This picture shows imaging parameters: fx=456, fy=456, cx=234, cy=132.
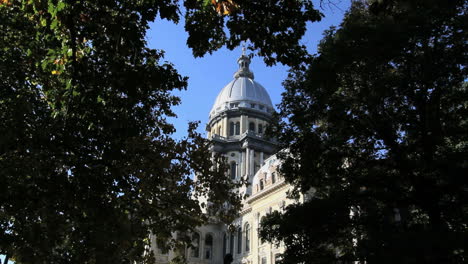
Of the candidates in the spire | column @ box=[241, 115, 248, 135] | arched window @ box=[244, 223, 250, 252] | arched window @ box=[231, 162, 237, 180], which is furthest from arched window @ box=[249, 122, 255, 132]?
arched window @ box=[244, 223, 250, 252]

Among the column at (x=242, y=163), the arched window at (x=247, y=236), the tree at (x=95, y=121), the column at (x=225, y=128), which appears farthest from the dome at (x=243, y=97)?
the tree at (x=95, y=121)

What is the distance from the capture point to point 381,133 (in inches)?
663

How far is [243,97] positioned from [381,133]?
6045cm

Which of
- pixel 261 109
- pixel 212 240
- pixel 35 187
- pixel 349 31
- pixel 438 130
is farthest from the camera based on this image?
pixel 261 109

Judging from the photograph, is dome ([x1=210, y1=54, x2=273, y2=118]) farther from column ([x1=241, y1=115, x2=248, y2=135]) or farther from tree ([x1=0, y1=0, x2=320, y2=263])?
tree ([x1=0, y1=0, x2=320, y2=263])

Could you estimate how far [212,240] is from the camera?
59031 mm

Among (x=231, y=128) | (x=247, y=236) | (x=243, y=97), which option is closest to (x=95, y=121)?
(x=247, y=236)

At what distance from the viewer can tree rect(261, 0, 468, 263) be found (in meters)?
15.3

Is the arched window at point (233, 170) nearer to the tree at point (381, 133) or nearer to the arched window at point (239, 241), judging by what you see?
the arched window at point (239, 241)

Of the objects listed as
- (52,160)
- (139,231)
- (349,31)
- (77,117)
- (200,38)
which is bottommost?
(139,231)

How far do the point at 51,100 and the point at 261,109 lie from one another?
64155 mm

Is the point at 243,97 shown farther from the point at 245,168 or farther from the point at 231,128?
the point at 245,168

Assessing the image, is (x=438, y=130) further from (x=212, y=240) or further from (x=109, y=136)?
(x=212, y=240)

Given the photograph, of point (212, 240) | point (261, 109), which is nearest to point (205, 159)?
point (212, 240)
